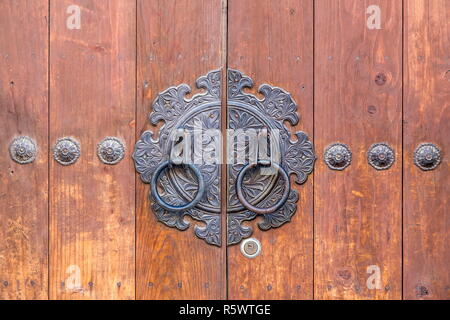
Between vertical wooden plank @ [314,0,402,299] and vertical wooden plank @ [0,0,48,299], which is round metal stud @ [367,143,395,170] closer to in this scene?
vertical wooden plank @ [314,0,402,299]

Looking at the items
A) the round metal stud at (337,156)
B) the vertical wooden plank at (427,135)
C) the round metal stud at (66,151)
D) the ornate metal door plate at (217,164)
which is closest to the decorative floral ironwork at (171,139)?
the ornate metal door plate at (217,164)

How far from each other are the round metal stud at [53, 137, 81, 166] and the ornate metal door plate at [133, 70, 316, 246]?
128mm

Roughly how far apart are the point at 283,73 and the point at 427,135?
1.07ft

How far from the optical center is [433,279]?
1053 mm

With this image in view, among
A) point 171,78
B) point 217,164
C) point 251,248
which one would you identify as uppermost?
point 171,78

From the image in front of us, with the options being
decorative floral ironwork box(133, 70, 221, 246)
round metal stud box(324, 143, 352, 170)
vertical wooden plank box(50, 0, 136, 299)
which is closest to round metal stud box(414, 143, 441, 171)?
round metal stud box(324, 143, 352, 170)

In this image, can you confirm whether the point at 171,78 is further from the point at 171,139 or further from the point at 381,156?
the point at 381,156

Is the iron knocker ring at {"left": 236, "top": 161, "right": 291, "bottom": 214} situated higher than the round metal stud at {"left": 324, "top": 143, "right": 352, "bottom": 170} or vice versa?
the round metal stud at {"left": 324, "top": 143, "right": 352, "bottom": 170}

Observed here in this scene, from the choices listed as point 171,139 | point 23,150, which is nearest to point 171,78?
point 171,139

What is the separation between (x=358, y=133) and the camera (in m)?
1.05

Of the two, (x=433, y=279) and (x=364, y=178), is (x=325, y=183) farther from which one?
(x=433, y=279)

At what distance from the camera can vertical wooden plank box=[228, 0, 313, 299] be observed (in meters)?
1.05

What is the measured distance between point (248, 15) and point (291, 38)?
0.10 m

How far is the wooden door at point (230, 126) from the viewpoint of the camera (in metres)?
1.04
